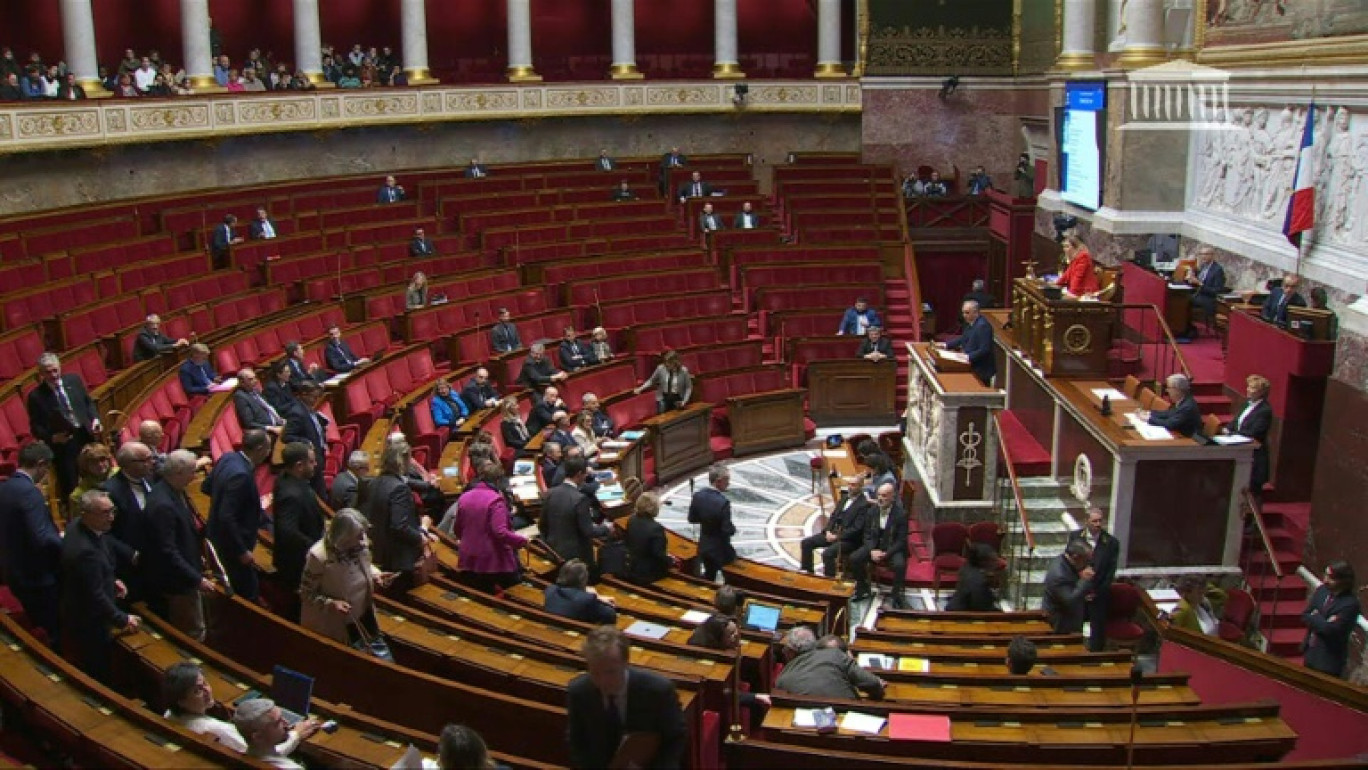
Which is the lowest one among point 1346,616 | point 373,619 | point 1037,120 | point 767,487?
point 767,487

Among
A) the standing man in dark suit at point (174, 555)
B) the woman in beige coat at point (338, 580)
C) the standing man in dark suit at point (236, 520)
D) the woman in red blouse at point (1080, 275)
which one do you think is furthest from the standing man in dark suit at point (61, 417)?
the woman in red blouse at point (1080, 275)

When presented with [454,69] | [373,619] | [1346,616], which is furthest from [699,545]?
[454,69]

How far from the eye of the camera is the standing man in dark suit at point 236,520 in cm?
620

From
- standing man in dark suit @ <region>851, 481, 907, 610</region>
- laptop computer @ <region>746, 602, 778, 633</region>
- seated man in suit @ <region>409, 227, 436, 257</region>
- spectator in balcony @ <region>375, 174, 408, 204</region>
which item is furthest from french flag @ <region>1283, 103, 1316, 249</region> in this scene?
spectator in balcony @ <region>375, 174, 408, 204</region>

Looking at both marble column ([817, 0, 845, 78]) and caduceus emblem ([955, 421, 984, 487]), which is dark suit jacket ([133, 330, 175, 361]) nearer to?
caduceus emblem ([955, 421, 984, 487])

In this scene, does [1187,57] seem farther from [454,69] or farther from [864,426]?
[454,69]

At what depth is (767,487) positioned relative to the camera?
1373 centimetres

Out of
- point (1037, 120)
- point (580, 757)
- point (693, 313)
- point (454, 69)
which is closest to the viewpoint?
A: point (580, 757)

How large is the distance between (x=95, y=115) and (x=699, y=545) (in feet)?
36.9

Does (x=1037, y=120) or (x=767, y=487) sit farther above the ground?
(x=1037, y=120)

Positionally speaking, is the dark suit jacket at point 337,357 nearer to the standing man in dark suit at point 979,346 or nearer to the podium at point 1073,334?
the standing man in dark suit at point 979,346

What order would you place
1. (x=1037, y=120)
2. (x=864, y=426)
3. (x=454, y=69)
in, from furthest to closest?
(x=454, y=69) → (x=1037, y=120) → (x=864, y=426)

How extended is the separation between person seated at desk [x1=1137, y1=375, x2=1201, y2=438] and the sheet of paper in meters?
5.05

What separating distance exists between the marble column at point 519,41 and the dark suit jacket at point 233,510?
16836 millimetres
